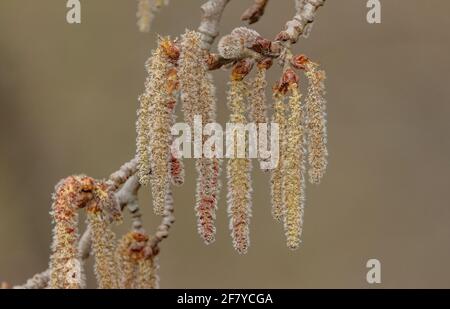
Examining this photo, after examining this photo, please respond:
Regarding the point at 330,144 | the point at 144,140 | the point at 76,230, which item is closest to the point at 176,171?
the point at 144,140

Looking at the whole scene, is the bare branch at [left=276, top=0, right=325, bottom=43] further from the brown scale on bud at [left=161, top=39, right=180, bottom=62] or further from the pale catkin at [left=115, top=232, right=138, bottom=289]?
the pale catkin at [left=115, top=232, right=138, bottom=289]

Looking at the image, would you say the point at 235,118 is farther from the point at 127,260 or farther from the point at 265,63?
the point at 127,260

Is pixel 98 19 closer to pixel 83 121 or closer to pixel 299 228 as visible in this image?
pixel 83 121

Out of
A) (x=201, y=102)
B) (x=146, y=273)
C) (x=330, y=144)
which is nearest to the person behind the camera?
(x=201, y=102)

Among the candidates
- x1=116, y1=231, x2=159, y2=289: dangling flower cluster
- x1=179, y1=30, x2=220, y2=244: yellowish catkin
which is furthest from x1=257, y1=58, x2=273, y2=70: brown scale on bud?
x1=116, y1=231, x2=159, y2=289: dangling flower cluster
